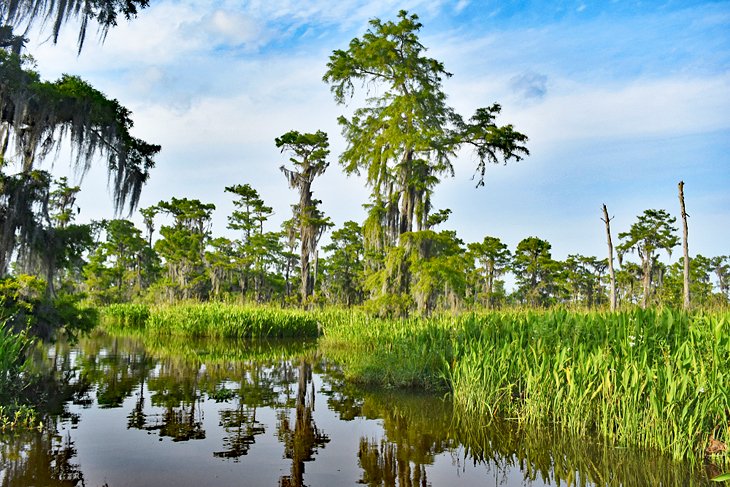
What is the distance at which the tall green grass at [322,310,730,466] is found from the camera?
6113 mm

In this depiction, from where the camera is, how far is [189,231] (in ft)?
136

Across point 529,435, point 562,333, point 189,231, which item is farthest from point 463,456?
point 189,231

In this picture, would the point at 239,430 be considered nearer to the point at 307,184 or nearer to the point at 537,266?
the point at 307,184

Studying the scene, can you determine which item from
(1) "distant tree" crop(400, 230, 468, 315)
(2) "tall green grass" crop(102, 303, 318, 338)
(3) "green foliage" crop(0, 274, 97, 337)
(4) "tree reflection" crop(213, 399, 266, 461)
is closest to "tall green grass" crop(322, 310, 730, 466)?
(4) "tree reflection" crop(213, 399, 266, 461)

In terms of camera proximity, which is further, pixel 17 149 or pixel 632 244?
pixel 632 244

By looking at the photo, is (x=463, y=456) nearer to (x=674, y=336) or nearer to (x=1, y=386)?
(x=674, y=336)

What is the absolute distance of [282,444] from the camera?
716cm

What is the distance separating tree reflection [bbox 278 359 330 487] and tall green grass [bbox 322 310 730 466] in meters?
2.65

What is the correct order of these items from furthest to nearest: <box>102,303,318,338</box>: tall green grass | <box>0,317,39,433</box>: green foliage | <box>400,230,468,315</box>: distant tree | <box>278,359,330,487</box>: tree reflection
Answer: <box>102,303,318,338</box>: tall green grass, <box>400,230,468,315</box>: distant tree, <box>0,317,39,433</box>: green foliage, <box>278,359,330,487</box>: tree reflection

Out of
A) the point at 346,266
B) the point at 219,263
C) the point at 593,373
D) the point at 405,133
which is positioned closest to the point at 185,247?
the point at 219,263

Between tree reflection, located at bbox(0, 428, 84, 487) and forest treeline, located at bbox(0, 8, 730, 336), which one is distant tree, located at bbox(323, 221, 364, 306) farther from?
tree reflection, located at bbox(0, 428, 84, 487)

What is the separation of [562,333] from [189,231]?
37.0 meters

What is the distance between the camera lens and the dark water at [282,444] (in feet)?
19.1

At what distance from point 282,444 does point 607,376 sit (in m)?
4.52
